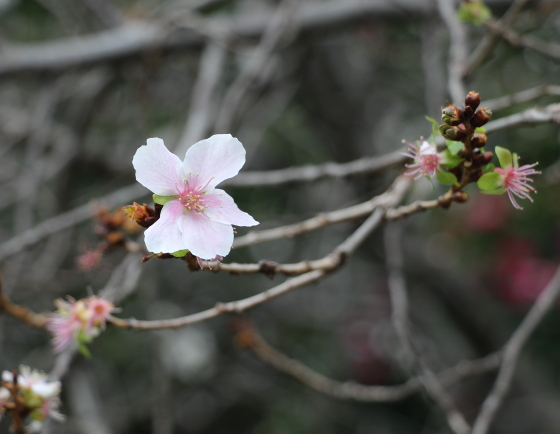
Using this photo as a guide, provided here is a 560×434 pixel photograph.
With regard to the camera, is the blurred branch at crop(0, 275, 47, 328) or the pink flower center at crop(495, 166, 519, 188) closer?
the pink flower center at crop(495, 166, 519, 188)

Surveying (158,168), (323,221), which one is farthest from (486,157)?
(158,168)

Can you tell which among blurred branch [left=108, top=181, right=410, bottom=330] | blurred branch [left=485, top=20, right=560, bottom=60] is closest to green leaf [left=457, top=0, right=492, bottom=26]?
blurred branch [left=485, top=20, right=560, bottom=60]

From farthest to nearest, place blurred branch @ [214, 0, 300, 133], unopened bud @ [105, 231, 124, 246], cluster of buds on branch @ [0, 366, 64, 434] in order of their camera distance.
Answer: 1. blurred branch @ [214, 0, 300, 133]
2. unopened bud @ [105, 231, 124, 246]
3. cluster of buds on branch @ [0, 366, 64, 434]

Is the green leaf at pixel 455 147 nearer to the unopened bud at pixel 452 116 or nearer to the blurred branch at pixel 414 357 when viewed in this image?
the unopened bud at pixel 452 116

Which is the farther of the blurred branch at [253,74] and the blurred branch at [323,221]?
the blurred branch at [253,74]

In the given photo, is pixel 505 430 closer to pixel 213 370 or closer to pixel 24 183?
pixel 213 370

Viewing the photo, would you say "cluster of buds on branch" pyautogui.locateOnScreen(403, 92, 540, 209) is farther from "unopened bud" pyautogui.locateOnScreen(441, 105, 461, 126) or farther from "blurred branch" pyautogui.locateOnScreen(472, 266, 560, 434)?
"blurred branch" pyautogui.locateOnScreen(472, 266, 560, 434)

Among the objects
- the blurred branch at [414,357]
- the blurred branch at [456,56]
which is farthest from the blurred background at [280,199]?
the blurred branch at [414,357]
